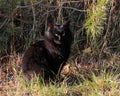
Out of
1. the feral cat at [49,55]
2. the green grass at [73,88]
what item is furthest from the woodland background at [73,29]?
the green grass at [73,88]

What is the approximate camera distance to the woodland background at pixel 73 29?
4352mm

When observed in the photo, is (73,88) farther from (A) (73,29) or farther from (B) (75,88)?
(A) (73,29)

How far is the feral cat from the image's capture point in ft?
12.8

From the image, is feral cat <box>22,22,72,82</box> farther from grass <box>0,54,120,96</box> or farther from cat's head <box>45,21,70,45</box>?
grass <box>0,54,120,96</box>

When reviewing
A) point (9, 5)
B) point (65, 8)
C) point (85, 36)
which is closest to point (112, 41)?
point (85, 36)

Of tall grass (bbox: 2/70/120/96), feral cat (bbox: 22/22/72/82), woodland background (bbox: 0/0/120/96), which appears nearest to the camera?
tall grass (bbox: 2/70/120/96)

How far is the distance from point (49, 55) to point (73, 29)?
0.85 meters

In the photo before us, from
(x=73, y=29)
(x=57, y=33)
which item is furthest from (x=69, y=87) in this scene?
(x=73, y=29)

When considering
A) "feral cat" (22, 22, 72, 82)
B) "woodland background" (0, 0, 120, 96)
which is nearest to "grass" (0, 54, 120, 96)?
"feral cat" (22, 22, 72, 82)

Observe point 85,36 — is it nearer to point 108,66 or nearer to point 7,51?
point 108,66

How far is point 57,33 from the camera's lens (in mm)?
3938

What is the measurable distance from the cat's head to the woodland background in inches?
18.1

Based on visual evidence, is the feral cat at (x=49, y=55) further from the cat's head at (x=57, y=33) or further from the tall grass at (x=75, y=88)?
the tall grass at (x=75, y=88)

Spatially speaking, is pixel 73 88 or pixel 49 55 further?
pixel 49 55
